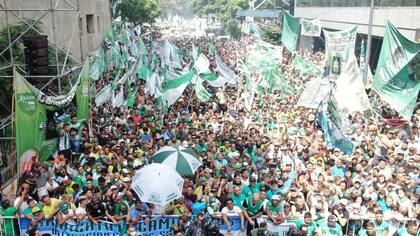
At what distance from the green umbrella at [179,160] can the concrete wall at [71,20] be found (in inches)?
280

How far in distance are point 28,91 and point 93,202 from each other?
2.85 m

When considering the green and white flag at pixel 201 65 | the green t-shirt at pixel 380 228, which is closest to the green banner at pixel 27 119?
the green t-shirt at pixel 380 228

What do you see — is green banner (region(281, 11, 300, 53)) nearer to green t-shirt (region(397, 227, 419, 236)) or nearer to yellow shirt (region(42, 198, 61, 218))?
green t-shirt (region(397, 227, 419, 236))

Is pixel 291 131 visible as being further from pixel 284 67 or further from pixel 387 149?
pixel 284 67

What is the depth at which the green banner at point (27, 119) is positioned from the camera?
28.9ft

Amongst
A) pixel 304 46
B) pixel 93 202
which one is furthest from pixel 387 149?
pixel 304 46

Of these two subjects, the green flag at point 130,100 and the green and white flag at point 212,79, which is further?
the green and white flag at point 212,79

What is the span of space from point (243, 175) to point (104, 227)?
8.94 feet

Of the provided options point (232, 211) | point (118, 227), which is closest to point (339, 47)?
point (232, 211)

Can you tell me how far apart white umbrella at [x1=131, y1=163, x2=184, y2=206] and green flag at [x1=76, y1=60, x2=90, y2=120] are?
4.64 meters

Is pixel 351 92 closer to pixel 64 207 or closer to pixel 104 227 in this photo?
pixel 104 227

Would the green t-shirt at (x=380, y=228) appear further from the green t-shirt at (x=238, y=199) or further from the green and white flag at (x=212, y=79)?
the green and white flag at (x=212, y=79)

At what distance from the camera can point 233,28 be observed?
6888 centimetres

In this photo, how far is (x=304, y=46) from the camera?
1802 inches
